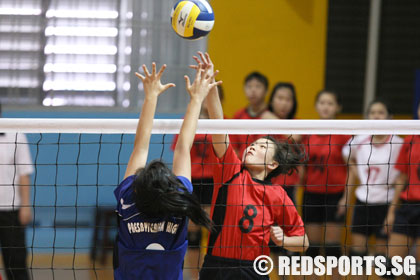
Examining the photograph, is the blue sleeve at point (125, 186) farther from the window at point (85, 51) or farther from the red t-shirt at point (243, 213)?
the window at point (85, 51)

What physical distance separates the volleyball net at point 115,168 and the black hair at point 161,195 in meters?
0.65

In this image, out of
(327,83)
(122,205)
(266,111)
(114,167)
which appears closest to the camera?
(122,205)

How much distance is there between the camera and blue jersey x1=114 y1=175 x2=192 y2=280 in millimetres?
2588

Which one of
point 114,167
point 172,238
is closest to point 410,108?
point 114,167

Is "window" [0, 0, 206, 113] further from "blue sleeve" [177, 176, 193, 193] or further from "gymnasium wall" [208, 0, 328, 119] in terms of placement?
"blue sleeve" [177, 176, 193, 193]

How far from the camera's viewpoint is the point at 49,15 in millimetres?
6723

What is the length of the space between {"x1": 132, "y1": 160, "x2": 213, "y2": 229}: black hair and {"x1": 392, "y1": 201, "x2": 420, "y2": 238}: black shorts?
8.82ft

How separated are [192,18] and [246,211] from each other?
3.44 ft

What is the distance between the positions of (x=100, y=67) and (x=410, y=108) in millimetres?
3633

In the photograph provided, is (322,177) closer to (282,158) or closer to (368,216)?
(368,216)

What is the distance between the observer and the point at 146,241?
2.60 m

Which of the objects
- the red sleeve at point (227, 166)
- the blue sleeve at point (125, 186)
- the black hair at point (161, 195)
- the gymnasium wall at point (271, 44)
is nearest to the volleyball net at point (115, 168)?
the red sleeve at point (227, 166)

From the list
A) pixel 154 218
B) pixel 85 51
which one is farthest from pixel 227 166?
pixel 85 51

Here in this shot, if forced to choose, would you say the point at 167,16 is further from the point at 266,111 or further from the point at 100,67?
the point at 266,111
